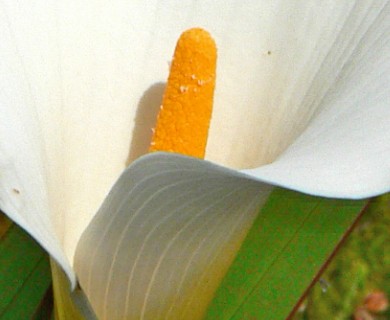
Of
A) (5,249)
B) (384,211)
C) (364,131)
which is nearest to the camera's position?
(364,131)

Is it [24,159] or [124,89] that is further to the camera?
[124,89]

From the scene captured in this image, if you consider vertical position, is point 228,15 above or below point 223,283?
above

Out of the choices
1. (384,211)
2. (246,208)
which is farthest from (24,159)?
(384,211)

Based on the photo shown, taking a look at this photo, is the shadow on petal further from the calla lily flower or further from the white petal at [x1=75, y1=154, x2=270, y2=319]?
the white petal at [x1=75, y1=154, x2=270, y2=319]

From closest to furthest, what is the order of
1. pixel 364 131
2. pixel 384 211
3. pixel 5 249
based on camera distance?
pixel 364 131 → pixel 5 249 → pixel 384 211

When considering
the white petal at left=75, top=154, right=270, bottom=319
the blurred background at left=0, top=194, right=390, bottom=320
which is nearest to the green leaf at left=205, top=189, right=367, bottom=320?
the white petal at left=75, top=154, right=270, bottom=319

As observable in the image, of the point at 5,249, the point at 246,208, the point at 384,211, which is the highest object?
the point at 246,208

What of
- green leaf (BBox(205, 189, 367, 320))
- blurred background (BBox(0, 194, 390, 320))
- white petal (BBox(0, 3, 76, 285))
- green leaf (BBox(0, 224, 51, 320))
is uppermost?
white petal (BBox(0, 3, 76, 285))

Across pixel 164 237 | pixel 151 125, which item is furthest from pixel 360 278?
pixel 164 237

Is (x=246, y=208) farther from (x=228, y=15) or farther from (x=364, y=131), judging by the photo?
(x=228, y=15)
